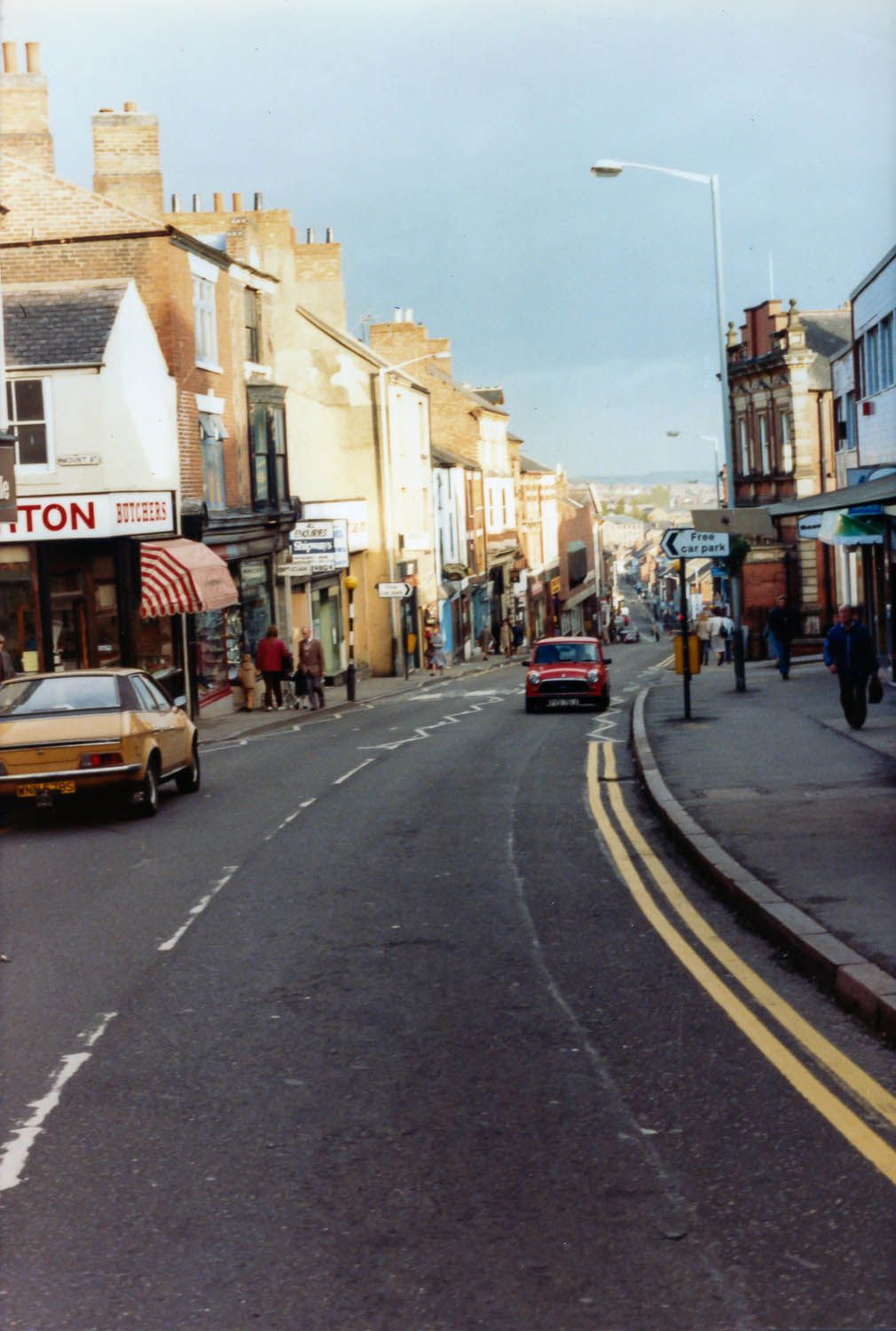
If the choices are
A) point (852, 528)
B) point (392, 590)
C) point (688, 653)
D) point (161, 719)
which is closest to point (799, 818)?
point (161, 719)

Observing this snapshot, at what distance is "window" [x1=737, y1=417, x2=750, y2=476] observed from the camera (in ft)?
234

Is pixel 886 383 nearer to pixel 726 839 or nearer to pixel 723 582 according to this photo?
pixel 726 839

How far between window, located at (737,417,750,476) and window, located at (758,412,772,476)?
167 cm

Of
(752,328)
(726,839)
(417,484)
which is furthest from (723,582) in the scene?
(726,839)

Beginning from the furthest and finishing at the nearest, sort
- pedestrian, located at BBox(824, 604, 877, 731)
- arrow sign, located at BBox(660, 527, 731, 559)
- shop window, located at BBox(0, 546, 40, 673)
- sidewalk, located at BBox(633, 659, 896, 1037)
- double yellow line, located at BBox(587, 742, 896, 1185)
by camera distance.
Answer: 1. shop window, located at BBox(0, 546, 40, 673)
2. arrow sign, located at BBox(660, 527, 731, 559)
3. pedestrian, located at BBox(824, 604, 877, 731)
4. sidewalk, located at BBox(633, 659, 896, 1037)
5. double yellow line, located at BBox(587, 742, 896, 1185)

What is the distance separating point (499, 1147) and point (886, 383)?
26776mm

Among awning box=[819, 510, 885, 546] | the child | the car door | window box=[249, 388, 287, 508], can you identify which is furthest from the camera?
window box=[249, 388, 287, 508]

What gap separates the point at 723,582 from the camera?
70188 millimetres

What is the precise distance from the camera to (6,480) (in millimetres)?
19734

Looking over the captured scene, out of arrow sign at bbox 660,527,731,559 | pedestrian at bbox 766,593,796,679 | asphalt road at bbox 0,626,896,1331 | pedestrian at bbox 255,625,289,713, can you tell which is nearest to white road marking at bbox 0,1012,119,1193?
asphalt road at bbox 0,626,896,1331

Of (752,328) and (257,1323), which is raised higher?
(752,328)

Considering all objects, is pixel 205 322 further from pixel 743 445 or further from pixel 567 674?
pixel 743 445

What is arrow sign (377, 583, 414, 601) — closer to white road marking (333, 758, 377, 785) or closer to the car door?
white road marking (333, 758, 377, 785)

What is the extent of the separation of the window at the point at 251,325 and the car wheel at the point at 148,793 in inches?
938
